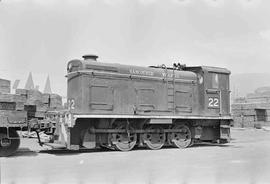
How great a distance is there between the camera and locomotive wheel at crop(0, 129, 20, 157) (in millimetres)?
11469

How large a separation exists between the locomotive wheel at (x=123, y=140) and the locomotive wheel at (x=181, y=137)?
1.78 meters

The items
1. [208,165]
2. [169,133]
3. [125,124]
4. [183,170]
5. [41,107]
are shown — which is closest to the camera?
[183,170]

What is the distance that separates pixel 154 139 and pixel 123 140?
143cm

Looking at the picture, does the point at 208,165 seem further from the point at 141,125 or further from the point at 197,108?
the point at 197,108

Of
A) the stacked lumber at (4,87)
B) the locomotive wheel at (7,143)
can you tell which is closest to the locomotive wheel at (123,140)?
the locomotive wheel at (7,143)

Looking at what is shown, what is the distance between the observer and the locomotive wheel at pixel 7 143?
11.5 m

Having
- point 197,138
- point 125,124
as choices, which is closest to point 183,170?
point 125,124

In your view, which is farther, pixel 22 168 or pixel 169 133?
pixel 169 133

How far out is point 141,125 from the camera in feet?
46.6

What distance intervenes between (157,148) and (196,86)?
3.45 m

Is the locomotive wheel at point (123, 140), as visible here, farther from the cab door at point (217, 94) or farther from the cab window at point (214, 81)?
the cab window at point (214, 81)

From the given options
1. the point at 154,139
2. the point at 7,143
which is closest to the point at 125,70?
the point at 154,139

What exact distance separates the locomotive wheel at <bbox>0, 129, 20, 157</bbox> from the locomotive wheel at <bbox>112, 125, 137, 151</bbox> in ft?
11.3

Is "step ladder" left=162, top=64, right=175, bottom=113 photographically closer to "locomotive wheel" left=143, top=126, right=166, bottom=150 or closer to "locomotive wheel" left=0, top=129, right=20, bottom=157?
"locomotive wheel" left=143, top=126, right=166, bottom=150
